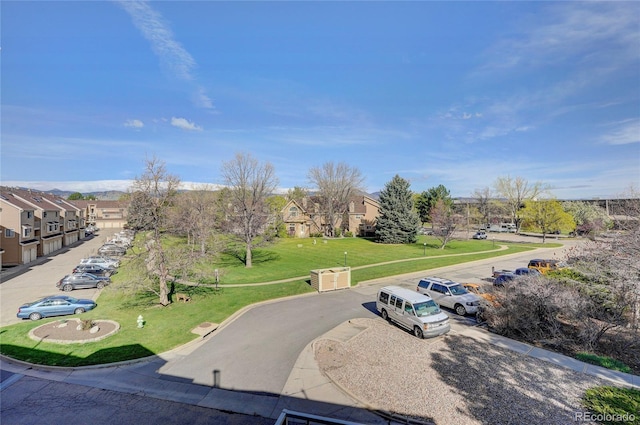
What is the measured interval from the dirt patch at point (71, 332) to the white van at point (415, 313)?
15.3 meters

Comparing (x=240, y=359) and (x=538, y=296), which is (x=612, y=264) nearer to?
(x=538, y=296)

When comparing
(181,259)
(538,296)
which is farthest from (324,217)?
(538,296)

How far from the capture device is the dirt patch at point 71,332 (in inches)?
615

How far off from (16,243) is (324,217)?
155 feet

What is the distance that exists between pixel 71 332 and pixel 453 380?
19.4 metres

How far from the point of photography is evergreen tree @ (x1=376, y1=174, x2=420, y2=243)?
5166 centimetres

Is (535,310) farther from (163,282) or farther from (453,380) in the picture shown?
(163,282)

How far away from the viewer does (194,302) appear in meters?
21.5

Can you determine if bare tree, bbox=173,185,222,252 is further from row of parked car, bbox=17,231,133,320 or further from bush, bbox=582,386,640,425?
bush, bbox=582,386,640,425

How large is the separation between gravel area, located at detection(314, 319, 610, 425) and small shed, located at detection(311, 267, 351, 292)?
8782 millimetres

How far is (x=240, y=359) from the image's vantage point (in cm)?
1341


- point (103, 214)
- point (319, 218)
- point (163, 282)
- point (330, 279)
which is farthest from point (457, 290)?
point (103, 214)

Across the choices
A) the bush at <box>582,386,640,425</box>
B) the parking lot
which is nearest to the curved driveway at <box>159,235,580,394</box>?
the bush at <box>582,386,640,425</box>

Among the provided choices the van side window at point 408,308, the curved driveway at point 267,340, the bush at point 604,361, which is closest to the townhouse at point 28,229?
the curved driveway at point 267,340
